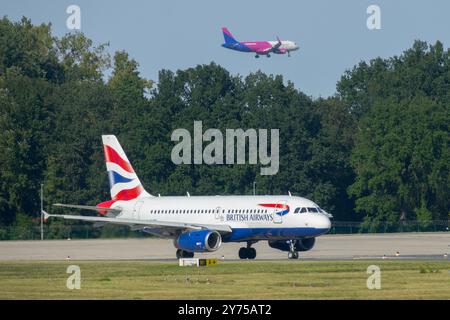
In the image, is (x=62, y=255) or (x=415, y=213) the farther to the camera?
(x=415, y=213)

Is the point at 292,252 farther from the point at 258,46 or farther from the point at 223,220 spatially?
the point at 258,46

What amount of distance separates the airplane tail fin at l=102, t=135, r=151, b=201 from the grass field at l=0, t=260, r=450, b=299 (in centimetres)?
1475

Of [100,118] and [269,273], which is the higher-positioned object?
[100,118]

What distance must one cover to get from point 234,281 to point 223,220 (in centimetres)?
2198

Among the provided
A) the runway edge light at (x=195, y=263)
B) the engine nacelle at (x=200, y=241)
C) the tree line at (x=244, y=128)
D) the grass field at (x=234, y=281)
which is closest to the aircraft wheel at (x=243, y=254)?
the engine nacelle at (x=200, y=241)

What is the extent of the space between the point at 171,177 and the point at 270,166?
32.4ft

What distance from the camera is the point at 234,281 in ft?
158

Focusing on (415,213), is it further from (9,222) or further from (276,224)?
(276,224)

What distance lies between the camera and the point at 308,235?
220 ft

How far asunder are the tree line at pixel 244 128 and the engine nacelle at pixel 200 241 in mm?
53134

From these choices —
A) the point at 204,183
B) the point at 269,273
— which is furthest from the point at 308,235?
the point at 204,183

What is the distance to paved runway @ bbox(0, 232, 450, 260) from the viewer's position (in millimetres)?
75188

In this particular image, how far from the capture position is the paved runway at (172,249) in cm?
7519

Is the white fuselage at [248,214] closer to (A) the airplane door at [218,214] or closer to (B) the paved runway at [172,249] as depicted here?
(A) the airplane door at [218,214]
